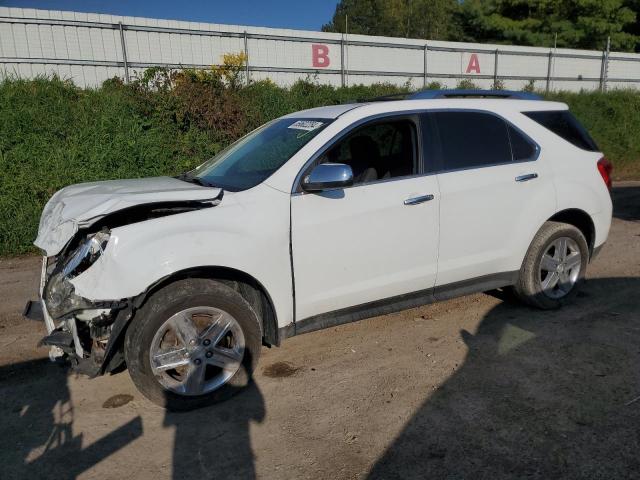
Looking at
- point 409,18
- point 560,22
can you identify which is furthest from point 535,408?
point 409,18

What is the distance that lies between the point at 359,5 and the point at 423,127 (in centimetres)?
6492

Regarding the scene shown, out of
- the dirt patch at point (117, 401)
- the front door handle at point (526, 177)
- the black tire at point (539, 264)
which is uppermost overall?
the front door handle at point (526, 177)

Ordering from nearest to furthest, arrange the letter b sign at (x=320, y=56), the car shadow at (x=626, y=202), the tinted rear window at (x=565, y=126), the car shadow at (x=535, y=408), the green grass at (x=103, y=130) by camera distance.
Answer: the car shadow at (x=535, y=408)
the tinted rear window at (x=565, y=126)
the green grass at (x=103, y=130)
the car shadow at (x=626, y=202)
the letter b sign at (x=320, y=56)

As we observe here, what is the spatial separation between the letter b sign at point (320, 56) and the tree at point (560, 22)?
19060 millimetres

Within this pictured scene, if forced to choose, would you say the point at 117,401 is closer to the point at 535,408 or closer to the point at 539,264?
the point at 535,408

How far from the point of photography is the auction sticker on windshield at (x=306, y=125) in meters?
3.86

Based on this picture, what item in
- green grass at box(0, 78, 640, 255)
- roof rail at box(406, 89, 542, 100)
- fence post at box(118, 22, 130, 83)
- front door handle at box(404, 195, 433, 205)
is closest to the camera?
front door handle at box(404, 195, 433, 205)

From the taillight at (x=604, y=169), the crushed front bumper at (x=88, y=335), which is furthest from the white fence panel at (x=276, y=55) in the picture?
the taillight at (x=604, y=169)

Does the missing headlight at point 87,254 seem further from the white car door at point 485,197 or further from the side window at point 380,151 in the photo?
the white car door at point 485,197

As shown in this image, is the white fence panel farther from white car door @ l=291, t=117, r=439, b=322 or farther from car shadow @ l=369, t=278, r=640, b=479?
car shadow @ l=369, t=278, r=640, b=479

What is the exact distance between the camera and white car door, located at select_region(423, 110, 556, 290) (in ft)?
13.3

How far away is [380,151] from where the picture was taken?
4227mm

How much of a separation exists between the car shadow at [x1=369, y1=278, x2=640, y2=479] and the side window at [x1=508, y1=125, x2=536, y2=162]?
141 cm

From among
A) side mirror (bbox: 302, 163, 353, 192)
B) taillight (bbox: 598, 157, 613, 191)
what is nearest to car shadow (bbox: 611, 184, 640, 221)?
taillight (bbox: 598, 157, 613, 191)
